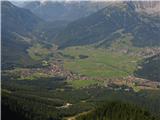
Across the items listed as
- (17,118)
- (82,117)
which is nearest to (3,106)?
(17,118)

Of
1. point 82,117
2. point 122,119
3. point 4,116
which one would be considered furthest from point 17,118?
point 122,119

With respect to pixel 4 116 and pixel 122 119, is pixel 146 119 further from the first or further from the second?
pixel 4 116

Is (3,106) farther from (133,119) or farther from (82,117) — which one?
(133,119)

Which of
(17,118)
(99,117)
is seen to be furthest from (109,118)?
(17,118)

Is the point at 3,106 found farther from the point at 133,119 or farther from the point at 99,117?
the point at 133,119

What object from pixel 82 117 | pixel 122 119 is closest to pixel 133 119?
pixel 122 119

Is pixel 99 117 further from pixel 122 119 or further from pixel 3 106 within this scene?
pixel 3 106
